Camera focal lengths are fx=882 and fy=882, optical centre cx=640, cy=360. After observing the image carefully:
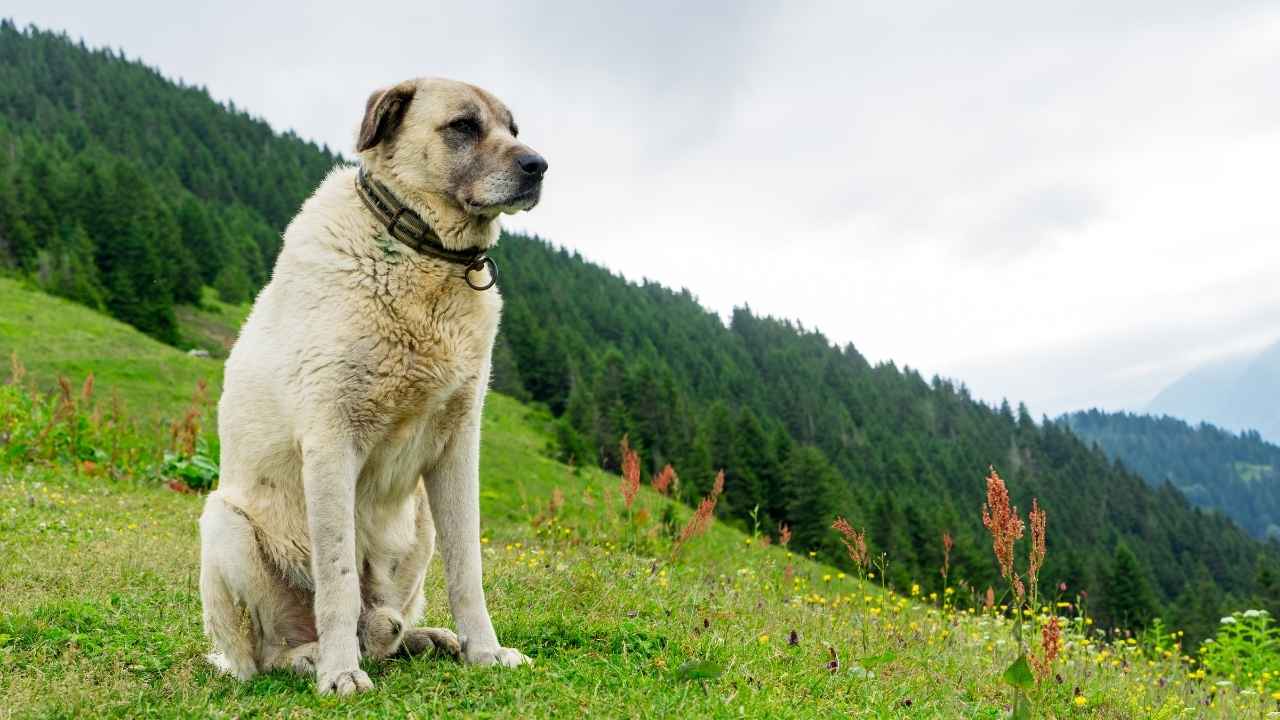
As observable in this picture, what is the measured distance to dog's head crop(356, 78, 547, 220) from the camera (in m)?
4.00

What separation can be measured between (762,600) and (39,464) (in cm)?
1102

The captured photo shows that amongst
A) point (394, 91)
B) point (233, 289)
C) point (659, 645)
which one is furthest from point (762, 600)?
point (233, 289)

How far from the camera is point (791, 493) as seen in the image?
7100 centimetres

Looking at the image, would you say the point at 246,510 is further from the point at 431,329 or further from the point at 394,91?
the point at 394,91

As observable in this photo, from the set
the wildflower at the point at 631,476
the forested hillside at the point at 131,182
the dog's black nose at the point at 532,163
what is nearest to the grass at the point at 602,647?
the wildflower at the point at 631,476

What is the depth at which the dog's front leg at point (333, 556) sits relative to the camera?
12.4 feet

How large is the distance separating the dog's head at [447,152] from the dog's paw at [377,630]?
194cm

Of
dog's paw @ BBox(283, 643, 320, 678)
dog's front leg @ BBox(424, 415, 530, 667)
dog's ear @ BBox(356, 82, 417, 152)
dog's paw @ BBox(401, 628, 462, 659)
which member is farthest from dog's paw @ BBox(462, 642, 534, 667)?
dog's ear @ BBox(356, 82, 417, 152)

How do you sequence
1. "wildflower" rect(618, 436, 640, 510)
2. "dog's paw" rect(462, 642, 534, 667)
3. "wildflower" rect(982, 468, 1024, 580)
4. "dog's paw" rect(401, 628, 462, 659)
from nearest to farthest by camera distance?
"wildflower" rect(982, 468, 1024, 580)
"dog's paw" rect(462, 642, 534, 667)
"dog's paw" rect(401, 628, 462, 659)
"wildflower" rect(618, 436, 640, 510)

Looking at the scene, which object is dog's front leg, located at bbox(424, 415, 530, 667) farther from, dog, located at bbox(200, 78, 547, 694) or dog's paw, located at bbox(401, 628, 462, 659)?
dog's paw, located at bbox(401, 628, 462, 659)

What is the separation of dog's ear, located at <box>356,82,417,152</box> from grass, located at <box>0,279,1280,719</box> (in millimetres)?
2477

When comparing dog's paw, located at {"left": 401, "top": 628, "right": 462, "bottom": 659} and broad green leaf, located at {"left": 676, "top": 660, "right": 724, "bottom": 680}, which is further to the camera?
dog's paw, located at {"left": 401, "top": 628, "right": 462, "bottom": 659}

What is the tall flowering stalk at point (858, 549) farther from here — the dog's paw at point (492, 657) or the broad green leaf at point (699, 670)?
the dog's paw at point (492, 657)

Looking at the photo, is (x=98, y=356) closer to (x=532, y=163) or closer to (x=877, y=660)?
(x=532, y=163)
